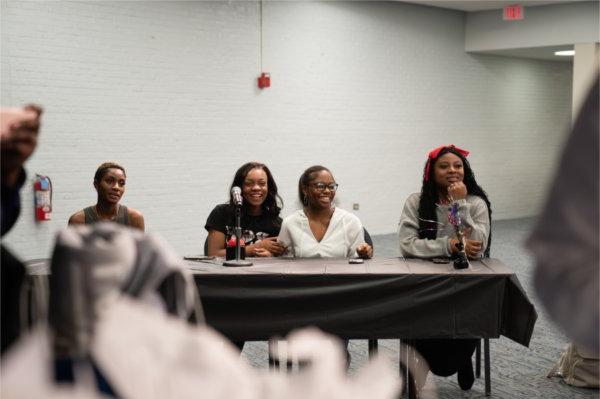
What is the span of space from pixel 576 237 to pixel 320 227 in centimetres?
339

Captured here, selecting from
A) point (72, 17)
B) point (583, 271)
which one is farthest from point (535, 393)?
point (72, 17)

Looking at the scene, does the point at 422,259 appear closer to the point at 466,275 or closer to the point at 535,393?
the point at 466,275

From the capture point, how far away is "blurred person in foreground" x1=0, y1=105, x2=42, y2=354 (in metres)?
1.15

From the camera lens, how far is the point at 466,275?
11.5ft

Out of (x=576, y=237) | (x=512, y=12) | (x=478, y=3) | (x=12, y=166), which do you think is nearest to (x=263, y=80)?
(x=478, y=3)

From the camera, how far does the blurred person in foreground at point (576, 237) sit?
0.82m

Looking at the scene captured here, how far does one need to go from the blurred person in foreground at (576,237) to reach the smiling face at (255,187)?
11.6 feet

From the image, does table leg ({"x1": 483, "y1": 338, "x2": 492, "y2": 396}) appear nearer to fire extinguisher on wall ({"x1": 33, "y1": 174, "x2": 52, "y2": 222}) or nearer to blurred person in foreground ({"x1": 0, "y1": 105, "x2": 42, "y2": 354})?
blurred person in foreground ({"x1": 0, "y1": 105, "x2": 42, "y2": 354})

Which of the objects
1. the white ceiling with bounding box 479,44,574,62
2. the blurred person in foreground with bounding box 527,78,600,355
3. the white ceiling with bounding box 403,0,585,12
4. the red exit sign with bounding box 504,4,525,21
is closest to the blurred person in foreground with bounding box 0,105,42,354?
the blurred person in foreground with bounding box 527,78,600,355

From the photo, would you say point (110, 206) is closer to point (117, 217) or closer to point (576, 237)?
point (117, 217)

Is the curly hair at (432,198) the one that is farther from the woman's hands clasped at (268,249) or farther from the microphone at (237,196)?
the microphone at (237,196)

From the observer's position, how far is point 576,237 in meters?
0.83

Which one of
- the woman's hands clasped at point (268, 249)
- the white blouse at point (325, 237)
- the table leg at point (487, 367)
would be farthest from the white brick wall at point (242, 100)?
the woman's hands clasped at point (268, 249)

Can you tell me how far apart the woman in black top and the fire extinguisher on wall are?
3.13 m
